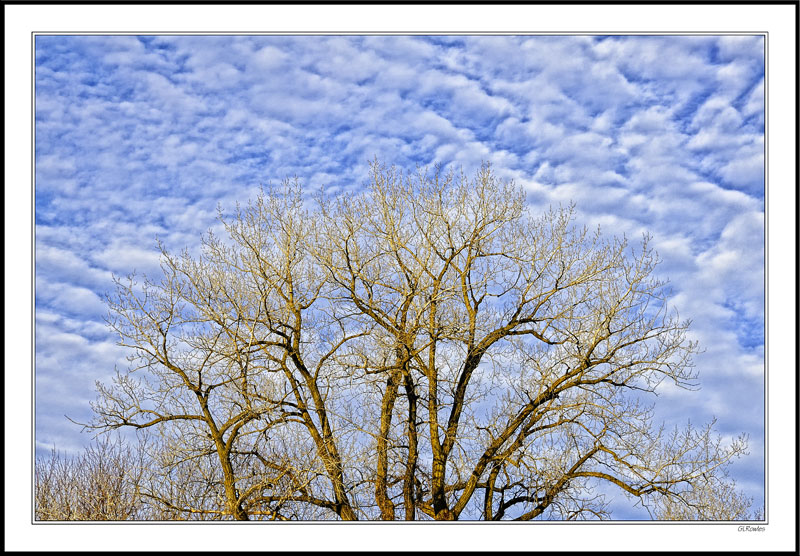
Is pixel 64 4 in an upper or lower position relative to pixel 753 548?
upper

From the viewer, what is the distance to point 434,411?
42.0 ft

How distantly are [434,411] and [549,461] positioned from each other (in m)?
1.89

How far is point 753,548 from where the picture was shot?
7.50m

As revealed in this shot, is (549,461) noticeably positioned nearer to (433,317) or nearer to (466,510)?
(466,510)

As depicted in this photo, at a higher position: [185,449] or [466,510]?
[185,449]
